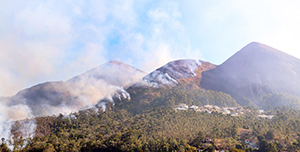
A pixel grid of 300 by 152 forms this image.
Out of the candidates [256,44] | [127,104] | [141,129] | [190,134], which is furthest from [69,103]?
[256,44]

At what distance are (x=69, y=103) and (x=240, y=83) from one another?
12235cm

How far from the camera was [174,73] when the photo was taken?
14062cm

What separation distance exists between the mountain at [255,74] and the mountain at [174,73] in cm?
863

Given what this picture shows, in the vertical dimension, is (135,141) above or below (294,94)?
above

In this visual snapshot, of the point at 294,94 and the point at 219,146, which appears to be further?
the point at 294,94

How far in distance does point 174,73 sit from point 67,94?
7447cm

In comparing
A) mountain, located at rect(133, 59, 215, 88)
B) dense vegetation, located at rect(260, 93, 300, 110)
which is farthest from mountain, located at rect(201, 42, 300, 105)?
mountain, located at rect(133, 59, 215, 88)

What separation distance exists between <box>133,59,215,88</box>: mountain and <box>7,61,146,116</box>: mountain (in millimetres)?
18774

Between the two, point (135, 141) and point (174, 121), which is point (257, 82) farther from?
point (135, 141)

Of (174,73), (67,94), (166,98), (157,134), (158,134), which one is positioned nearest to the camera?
(158,134)

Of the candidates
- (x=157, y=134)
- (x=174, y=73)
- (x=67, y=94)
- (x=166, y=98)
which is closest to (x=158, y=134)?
(x=157, y=134)

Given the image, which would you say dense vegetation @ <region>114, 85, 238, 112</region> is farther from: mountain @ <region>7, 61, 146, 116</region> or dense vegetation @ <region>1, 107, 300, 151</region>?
dense vegetation @ <region>1, 107, 300, 151</region>

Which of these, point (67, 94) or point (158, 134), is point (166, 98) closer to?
point (158, 134)

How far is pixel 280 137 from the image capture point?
172 feet
